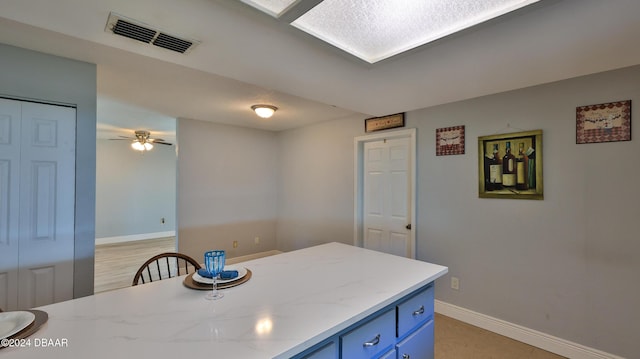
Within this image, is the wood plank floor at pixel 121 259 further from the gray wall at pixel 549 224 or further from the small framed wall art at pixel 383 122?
the gray wall at pixel 549 224

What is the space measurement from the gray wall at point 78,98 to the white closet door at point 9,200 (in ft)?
0.60

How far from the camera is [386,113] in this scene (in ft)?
10.9

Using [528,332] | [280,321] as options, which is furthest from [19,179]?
[528,332]

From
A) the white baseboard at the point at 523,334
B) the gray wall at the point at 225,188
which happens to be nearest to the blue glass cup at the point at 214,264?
the white baseboard at the point at 523,334

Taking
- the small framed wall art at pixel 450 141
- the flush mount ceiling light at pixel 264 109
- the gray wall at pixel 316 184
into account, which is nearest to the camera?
the small framed wall art at pixel 450 141

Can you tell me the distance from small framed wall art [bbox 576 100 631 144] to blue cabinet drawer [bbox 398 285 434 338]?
5.97 feet

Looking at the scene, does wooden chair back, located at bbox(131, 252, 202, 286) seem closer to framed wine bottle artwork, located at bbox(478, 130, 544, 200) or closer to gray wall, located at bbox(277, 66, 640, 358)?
gray wall, located at bbox(277, 66, 640, 358)

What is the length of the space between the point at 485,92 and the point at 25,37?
137 inches

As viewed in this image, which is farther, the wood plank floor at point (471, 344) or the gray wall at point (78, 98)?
the wood plank floor at point (471, 344)

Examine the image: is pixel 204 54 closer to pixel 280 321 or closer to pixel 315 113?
pixel 280 321

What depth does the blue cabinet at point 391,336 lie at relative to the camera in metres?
1.05

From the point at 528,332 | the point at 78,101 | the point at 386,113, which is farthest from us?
the point at 386,113

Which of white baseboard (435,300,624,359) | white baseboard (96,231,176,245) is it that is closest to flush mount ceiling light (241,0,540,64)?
white baseboard (435,300,624,359)

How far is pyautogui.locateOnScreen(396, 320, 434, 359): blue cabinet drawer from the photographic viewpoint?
1.39 meters
